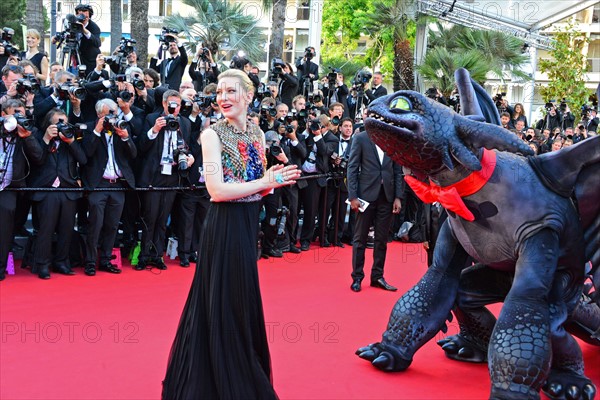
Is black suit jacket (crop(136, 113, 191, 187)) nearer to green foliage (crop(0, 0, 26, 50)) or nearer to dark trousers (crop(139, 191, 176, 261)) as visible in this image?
dark trousers (crop(139, 191, 176, 261))

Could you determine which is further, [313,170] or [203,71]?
[203,71]

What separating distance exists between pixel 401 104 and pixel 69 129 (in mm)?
3562

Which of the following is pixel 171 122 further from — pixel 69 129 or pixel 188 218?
pixel 188 218

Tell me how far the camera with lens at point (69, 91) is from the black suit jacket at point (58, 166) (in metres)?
0.42

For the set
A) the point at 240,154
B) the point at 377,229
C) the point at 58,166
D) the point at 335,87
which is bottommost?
the point at 377,229

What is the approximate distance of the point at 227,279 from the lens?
355 cm

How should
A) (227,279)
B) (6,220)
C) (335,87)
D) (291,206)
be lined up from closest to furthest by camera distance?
(227,279) → (6,220) → (291,206) → (335,87)

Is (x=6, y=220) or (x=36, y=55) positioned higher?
(x=36, y=55)

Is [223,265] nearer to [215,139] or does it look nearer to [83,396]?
[215,139]

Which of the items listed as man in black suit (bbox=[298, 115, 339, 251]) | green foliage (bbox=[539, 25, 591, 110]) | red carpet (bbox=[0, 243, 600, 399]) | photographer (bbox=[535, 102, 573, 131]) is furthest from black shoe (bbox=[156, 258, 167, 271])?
green foliage (bbox=[539, 25, 591, 110])

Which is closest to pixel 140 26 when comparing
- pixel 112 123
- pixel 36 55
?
pixel 36 55

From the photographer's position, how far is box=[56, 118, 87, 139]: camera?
6.61 m

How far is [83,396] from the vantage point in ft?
13.0

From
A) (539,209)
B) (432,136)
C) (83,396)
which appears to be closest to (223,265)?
(83,396)
